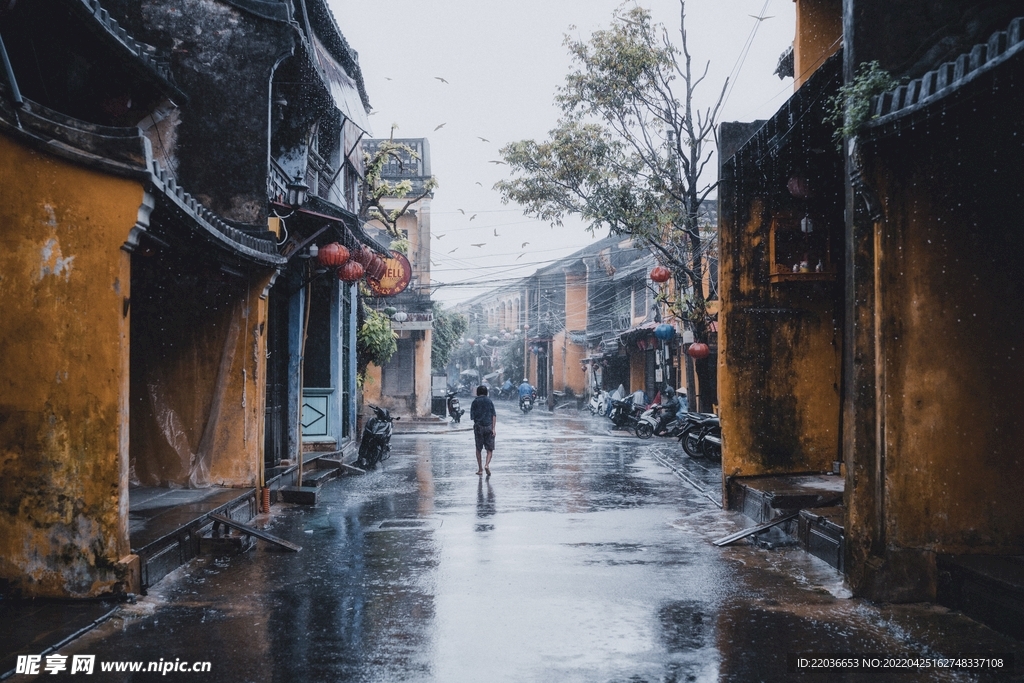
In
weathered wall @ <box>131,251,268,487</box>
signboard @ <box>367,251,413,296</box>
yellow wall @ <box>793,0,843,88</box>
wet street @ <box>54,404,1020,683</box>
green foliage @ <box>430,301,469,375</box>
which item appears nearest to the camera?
wet street @ <box>54,404,1020,683</box>

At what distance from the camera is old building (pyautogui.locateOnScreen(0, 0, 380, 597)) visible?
633 centimetres

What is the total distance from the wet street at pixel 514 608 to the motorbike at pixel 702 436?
20.2 ft

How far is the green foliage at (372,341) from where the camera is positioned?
69.3ft

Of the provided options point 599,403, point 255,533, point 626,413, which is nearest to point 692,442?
point 626,413

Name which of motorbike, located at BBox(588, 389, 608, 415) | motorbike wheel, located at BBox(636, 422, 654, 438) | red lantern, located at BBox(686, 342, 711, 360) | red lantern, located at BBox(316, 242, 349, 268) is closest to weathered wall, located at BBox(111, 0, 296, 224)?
red lantern, located at BBox(316, 242, 349, 268)

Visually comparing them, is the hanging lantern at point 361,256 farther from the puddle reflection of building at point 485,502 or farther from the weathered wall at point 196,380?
the puddle reflection of building at point 485,502

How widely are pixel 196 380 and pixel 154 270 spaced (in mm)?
1499

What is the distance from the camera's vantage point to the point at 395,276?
19062 mm

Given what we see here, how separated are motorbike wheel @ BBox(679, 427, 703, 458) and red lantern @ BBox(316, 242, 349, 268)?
8.32m

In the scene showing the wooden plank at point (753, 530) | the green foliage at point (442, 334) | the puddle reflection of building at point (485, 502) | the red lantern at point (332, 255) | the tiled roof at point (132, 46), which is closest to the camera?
the tiled roof at point (132, 46)

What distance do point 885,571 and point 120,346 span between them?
623 centimetres

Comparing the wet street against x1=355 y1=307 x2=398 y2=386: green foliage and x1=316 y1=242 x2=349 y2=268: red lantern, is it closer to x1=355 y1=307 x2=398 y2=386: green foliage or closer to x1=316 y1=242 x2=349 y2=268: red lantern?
x1=316 y1=242 x2=349 y2=268: red lantern

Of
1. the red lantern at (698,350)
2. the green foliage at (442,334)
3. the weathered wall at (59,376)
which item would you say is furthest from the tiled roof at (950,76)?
the green foliage at (442,334)

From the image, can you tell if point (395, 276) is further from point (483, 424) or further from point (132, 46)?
point (132, 46)
